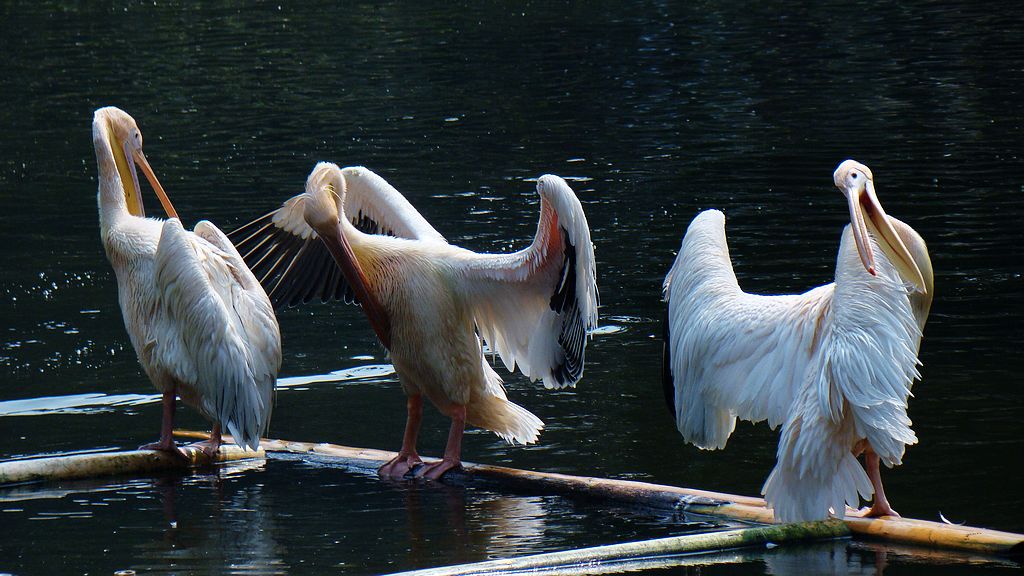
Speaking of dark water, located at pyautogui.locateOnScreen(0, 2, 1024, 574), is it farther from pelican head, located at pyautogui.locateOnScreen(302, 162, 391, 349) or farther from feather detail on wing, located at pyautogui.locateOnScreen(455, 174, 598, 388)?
pelican head, located at pyautogui.locateOnScreen(302, 162, 391, 349)

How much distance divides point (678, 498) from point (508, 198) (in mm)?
7918

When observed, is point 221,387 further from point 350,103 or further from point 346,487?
point 350,103

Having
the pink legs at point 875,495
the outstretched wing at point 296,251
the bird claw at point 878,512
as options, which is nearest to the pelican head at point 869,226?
the pink legs at point 875,495

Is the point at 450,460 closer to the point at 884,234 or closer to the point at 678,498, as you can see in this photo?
the point at 678,498

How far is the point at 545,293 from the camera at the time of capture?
6480mm

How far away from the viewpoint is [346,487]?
20.5 ft

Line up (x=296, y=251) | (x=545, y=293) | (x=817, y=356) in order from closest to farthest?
1. (x=817, y=356)
2. (x=545, y=293)
3. (x=296, y=251)

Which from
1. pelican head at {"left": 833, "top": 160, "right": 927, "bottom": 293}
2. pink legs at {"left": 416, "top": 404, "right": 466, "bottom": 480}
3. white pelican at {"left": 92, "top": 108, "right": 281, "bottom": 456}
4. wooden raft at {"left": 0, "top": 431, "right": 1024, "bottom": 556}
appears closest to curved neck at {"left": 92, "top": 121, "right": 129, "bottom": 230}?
white pelican at {"left": 92, "top": 108, "right": 281, "bottom": 456}

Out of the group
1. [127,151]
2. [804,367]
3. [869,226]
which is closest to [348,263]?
[127,151]

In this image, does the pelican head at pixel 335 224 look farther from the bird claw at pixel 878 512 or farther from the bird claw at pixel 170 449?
the bird claw at pixel 878 512

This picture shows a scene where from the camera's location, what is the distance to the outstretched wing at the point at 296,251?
735 cm

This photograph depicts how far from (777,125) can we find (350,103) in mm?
5918

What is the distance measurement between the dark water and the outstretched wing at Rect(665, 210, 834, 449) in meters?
0.48

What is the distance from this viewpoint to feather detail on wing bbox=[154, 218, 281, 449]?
6.16 m
